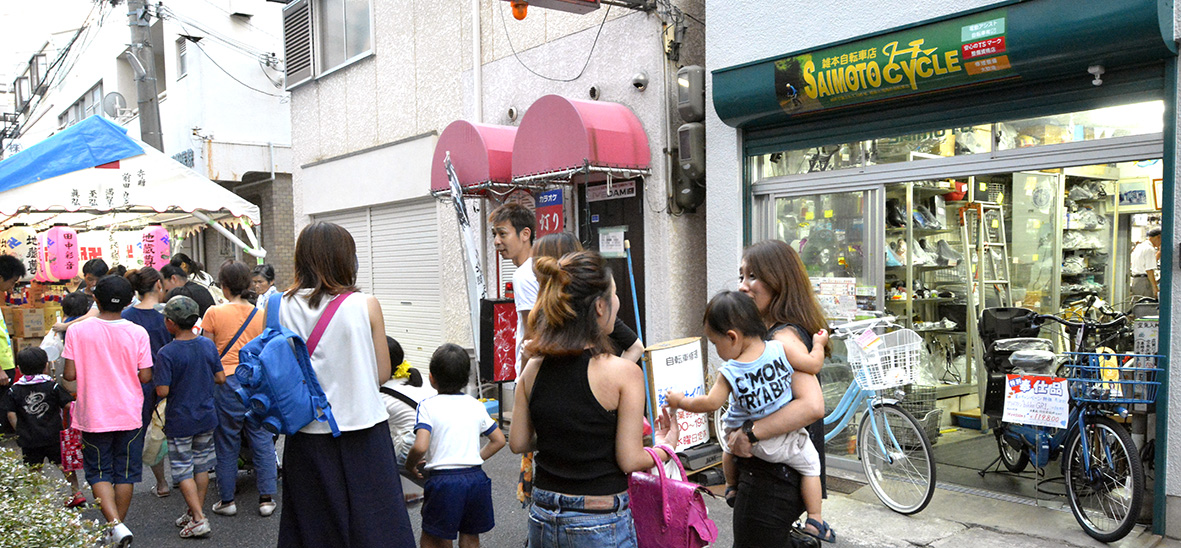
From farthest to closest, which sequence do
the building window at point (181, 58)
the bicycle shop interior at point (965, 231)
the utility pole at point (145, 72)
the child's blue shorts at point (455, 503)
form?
the building window at point (181, 58) → the utility pole at point (145, 72) → the bicycle shop interior at point (965, 231) → the child's blue shorts at point (455, 503)

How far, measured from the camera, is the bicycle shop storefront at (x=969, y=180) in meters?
4.96

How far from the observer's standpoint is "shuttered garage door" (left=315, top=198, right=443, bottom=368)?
38.1ft

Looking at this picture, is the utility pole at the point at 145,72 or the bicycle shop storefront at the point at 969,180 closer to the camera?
the bicycle shop storefront at the point at 969,180

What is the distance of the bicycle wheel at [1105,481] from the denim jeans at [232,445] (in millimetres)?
5393

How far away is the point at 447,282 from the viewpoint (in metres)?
11.2

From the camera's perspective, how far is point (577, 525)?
258cm

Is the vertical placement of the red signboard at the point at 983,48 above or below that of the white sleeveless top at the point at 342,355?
above

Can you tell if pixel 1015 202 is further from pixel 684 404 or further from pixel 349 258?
pixel 349 258

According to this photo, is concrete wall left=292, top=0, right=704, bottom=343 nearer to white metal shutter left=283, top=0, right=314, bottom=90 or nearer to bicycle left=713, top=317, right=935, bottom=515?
white metal shutter left=283, top=0, right=314, bottom=90

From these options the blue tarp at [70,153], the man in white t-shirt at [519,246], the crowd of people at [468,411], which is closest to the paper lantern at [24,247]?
the blue tarp at [70,153]

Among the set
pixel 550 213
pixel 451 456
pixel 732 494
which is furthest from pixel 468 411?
pixel 550 213

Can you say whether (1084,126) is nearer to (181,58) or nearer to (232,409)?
(232,409)

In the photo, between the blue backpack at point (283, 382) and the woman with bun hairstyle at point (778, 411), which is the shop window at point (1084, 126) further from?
the blue backpack at point (283, 382)

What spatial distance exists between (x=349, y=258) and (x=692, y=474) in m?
3.83
